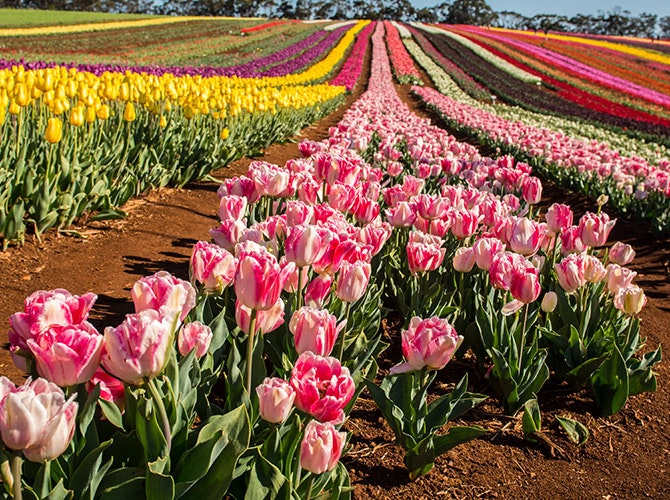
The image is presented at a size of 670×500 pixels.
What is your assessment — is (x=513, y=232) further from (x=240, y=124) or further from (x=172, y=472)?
(x=240, y=124)

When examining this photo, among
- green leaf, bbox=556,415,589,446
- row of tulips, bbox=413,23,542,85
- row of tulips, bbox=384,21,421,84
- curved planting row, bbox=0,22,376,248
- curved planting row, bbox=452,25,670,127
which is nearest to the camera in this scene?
green leaf, bbox=556,415,589,446

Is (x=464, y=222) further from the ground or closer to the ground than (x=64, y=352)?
closer to the ground

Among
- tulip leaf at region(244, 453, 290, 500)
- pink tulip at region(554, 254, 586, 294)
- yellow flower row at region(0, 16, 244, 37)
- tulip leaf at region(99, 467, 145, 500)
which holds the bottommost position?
tulip leaf at region(244, 453, 290, 500)

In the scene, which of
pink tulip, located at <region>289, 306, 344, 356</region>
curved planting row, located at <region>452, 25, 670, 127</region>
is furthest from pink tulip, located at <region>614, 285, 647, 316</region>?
curved planting row, located at <region>452, 25, 670, 127</region>

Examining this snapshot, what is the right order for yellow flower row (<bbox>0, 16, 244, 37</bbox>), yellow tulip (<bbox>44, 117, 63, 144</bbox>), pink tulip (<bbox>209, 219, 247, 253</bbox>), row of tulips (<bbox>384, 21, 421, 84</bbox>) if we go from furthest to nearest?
yellow flower row (<bbox>0, 16, 244, 37</bbox>), row of tulips (<bbox>384, 21, 421, 84</bbox>), yellow tulip (<bbox>44, 117, 63, 144</bbox>), pink tulip (<bbox>209, 219, 247, 253</bbox>)

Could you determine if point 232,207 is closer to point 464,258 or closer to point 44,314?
point 464,258

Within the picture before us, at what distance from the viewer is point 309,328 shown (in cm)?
157

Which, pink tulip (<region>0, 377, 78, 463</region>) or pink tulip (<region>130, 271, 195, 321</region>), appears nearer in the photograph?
pink tulip (<region>0, 377, 78, 463</region>)

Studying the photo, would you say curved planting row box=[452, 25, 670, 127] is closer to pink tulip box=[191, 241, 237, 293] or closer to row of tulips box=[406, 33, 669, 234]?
row of tulips box=[406, 33, 669, 234]

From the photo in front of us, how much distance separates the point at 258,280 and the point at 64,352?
48 cm

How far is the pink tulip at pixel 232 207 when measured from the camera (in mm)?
2529

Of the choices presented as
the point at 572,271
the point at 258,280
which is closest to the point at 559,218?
the point at 572,271

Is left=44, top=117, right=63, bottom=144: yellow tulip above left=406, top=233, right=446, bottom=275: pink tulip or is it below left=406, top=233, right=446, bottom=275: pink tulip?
above

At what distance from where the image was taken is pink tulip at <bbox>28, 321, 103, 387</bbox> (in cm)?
116
